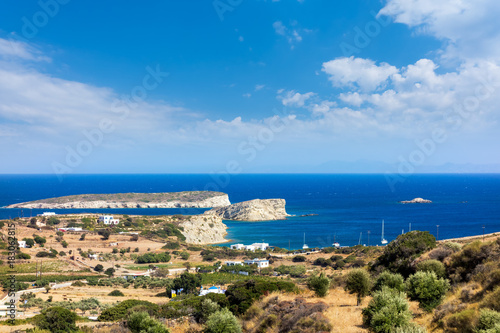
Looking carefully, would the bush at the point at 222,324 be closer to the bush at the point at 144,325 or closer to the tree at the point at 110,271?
the bush at the point at 144,325

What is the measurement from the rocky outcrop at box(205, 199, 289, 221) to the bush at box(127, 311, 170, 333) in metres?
104

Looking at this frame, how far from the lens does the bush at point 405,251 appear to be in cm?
2156

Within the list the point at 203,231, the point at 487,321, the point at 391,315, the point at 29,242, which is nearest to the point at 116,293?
the point at 391,315

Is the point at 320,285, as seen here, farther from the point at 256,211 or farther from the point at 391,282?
the point at 256,211

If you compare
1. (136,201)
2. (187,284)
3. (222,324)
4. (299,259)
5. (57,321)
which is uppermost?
(222,324)

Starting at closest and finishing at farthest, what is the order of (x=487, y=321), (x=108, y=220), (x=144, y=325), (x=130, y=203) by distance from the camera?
1. (x=487, y=321)
2. (x=144, y=325)
3. (x=108, y=220)
4. (x=130, y=203)

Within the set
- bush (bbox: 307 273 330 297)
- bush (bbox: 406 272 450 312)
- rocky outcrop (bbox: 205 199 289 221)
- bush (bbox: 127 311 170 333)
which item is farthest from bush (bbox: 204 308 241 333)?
rocky outcrop (bbox: 205 199 289 221)

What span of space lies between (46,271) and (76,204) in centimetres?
11298

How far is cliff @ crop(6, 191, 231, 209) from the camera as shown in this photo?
142m

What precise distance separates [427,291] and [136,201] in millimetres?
150165

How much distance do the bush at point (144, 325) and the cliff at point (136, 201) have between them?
5460 inches

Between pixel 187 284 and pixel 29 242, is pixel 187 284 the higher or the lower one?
the higher one

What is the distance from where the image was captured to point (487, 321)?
8453mm

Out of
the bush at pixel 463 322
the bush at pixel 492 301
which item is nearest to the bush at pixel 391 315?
the bush at pixel 463 322
